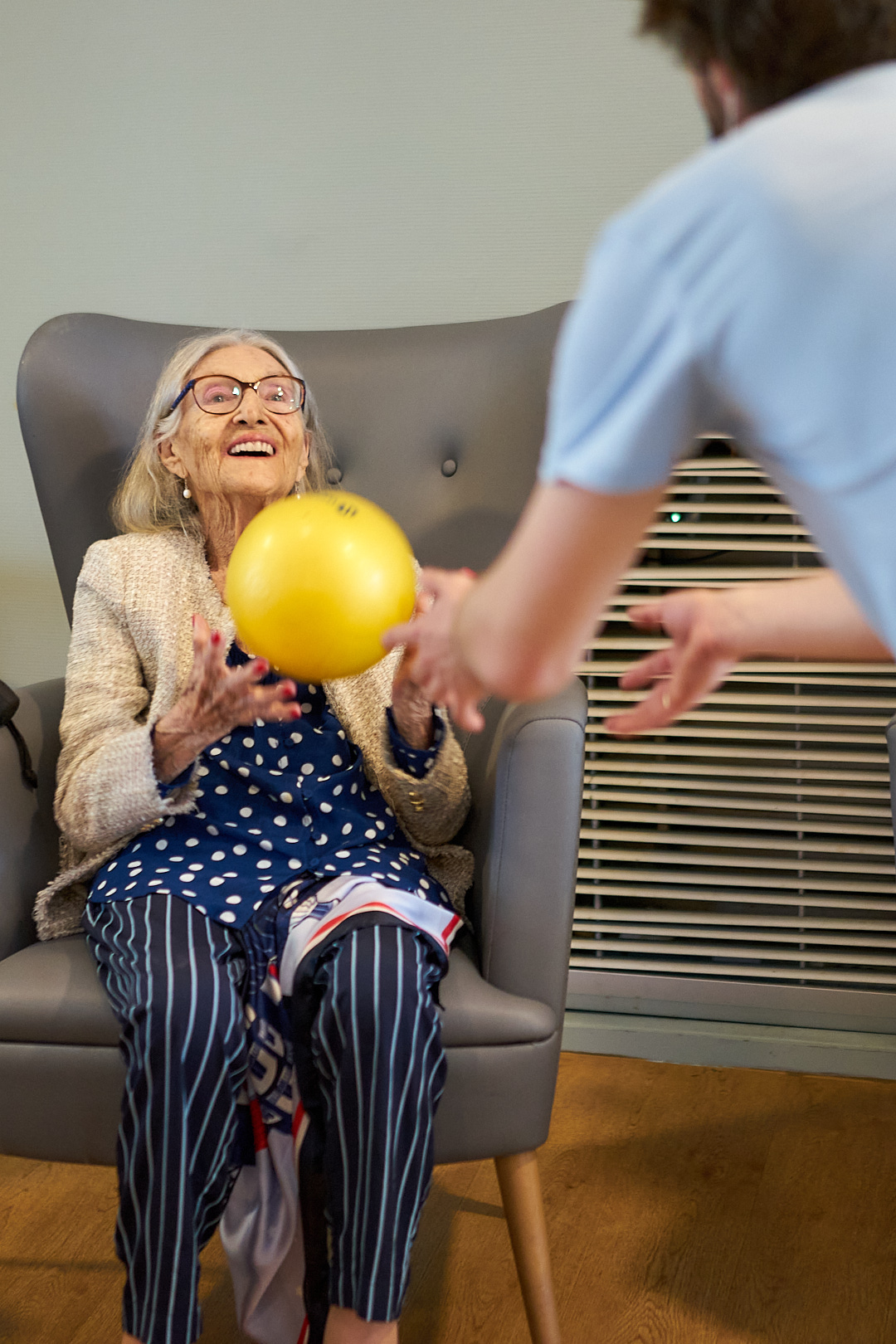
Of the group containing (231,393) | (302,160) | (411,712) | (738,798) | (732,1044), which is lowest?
(732,1044)

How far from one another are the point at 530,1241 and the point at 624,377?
3.46ft

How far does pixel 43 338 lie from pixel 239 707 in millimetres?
843

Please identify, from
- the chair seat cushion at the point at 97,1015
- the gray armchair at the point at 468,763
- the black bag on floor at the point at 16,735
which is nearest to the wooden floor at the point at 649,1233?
the gray armchair at the point at 468,763

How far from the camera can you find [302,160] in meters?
2.06

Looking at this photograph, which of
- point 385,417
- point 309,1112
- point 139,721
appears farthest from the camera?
point 385,417

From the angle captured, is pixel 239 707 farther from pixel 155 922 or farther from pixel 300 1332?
pixel 300 1332

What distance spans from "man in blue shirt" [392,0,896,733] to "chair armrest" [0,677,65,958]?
3.05 ft

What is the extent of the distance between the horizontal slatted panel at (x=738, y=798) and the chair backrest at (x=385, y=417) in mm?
287

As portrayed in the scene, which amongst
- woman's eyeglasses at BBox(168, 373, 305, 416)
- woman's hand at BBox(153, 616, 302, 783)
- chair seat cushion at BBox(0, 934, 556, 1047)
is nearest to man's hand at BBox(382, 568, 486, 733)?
woman's hand at BBox(153, 616, 302, 783)

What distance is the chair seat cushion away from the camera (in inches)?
44.8

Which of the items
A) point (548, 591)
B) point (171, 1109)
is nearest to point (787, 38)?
point (548, 591)

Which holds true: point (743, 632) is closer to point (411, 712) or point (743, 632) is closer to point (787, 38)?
point (787, 38)

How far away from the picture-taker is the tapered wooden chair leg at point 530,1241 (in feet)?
3.94

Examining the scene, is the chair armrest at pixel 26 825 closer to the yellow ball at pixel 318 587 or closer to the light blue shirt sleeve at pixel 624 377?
Result: the yellow ball at pixel 318 587
